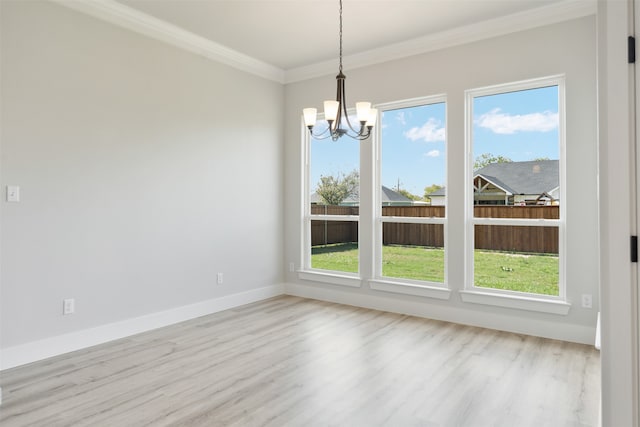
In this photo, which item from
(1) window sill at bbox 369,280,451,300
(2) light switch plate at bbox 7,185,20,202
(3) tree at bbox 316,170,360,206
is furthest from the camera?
(3) tree at bbox 316,170,360,206

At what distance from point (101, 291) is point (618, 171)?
3807mm

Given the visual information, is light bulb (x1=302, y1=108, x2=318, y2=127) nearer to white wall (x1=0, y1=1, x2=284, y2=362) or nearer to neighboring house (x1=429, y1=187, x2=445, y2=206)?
white wall (x1=0, y1=1, x2=284, y2=362)

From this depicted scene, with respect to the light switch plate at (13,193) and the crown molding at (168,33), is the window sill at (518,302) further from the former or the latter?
the light switch plate at (13,193)

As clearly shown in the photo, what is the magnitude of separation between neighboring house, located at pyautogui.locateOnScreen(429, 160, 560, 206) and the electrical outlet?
387 centimetres

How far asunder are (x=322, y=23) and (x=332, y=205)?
2232 millimetres

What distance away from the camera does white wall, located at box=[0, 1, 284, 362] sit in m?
3.15

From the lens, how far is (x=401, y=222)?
4.75 meters

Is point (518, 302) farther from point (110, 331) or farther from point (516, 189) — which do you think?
point (110, 331)

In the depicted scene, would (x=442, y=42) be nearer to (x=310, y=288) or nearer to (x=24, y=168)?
(x=310, y=288)

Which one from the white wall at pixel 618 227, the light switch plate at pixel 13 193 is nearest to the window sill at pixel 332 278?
the light switch plate at pixel 13 193

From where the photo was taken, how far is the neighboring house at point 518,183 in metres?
3.87

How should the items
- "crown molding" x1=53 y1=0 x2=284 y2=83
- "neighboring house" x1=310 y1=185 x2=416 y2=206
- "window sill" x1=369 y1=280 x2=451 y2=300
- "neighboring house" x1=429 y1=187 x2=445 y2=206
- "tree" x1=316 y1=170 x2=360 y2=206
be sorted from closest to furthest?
1. "crown molding" x1=53 y1=0 x2=284 y2=83
2. "window sill" x1=369 y1=280 x2=451 y2=300
3. "neighboring house" x1=429 y1=187 x2=445 y2=206
4. "neighboring house" x1=310 y1=185 x2=416 y2=206
5. "tree" x1=316 y1=170 x2=360 y2=206

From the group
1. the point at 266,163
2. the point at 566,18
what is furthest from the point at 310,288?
the point at 566,18

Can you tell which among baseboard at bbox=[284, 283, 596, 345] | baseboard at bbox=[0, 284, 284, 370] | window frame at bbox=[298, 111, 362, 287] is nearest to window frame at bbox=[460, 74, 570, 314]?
baseboard at bbox=[284, 283, 596, 345]
